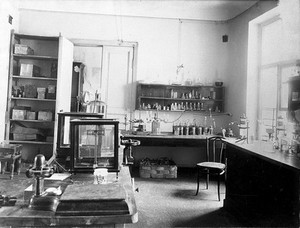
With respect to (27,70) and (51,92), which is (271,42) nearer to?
(51,92)

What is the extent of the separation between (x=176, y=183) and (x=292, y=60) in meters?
2.73

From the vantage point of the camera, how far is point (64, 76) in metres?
5.52

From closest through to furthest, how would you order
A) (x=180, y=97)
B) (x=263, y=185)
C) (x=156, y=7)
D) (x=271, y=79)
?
(x=263, y=185) < (x=271, y=79) < (x=156, y=7) < (x=180, y=97)

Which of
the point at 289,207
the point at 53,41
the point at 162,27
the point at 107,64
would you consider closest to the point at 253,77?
the point at 162,27

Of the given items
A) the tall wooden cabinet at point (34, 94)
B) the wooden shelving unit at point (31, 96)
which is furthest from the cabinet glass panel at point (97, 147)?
the wooden shelving unit at point (31, 96)

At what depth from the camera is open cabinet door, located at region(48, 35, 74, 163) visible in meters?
5.37

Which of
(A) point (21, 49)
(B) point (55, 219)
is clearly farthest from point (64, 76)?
(B) point (55, 219)

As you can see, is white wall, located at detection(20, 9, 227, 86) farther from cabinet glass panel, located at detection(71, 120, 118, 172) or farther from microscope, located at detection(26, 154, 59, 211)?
microscope, located at detection(26, 154, 59, 211)

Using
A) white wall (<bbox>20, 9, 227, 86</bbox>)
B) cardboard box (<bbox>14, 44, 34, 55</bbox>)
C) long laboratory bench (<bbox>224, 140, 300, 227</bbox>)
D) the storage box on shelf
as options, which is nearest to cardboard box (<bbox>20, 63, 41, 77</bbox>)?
cardboard box (<bbox>14, 44, 34, 55</bbox>)

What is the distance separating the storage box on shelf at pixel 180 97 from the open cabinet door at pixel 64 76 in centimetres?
143

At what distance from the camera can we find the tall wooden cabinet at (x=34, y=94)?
5.42m

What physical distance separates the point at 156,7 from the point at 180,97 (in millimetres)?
1896

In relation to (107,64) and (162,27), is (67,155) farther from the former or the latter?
(162,27)

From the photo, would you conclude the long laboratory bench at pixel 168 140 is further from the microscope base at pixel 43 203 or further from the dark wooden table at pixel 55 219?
the dark wooden table at pixel 55 219
